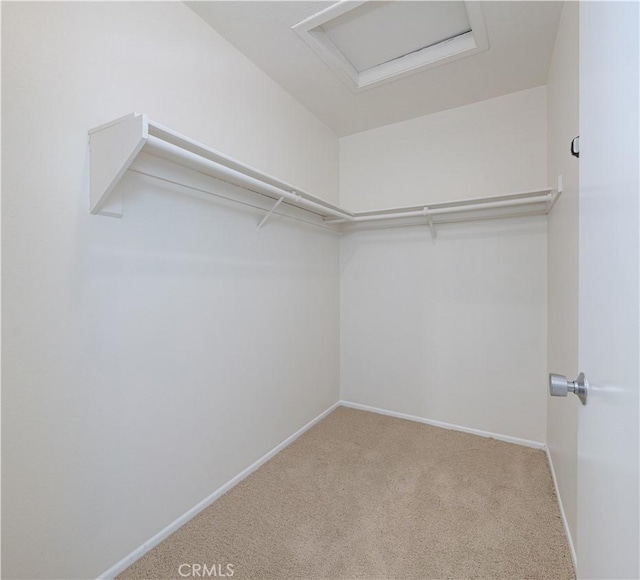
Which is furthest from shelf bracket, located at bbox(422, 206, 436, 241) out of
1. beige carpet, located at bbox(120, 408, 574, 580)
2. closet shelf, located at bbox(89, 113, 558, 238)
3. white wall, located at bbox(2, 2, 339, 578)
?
beige carpet, located at bbox(120, 408, 574, 580)

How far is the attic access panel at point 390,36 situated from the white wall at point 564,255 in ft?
1.55

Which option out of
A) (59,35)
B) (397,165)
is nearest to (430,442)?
(397,165)

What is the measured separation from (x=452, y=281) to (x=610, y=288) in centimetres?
216

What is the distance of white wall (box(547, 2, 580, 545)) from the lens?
142 cm

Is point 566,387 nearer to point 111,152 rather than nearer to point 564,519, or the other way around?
point 564,519

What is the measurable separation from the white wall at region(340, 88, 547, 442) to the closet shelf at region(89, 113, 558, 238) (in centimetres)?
16

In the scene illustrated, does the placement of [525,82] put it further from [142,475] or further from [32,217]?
[142,475]

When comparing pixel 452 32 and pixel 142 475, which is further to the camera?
pixel 452 32

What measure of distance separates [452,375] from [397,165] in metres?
1.81

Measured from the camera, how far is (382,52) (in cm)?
204

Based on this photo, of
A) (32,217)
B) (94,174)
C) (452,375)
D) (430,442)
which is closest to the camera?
(32,217)

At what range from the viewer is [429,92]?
93.0 inches

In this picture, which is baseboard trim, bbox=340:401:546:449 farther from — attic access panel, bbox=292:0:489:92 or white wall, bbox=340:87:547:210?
attic access panel, bbox=292:0:489:92

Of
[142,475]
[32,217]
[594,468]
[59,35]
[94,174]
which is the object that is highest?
[59,35]
